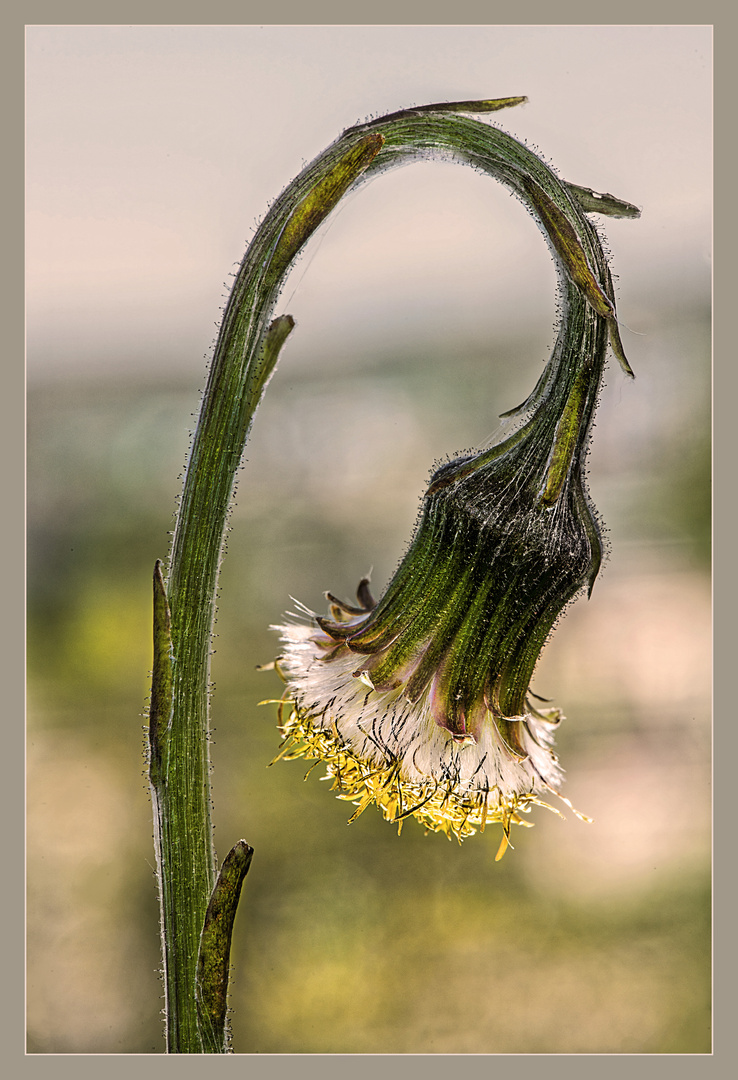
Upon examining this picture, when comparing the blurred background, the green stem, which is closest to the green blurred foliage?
the blurred background

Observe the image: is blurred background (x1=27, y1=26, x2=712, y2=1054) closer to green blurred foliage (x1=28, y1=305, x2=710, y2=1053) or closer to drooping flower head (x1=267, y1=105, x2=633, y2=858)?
green blurred foliage (x1=28, y1=305, x2=710, y2=1053)

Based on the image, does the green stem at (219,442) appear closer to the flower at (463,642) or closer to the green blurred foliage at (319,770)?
the flower at (463,642)

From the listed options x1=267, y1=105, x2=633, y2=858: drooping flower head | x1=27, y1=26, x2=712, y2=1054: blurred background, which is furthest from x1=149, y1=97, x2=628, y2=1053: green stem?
x1=27, y1=26, x2=712, y2=1054: blurred background

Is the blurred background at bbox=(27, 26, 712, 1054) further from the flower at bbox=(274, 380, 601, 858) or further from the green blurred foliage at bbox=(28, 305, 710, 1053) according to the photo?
the flower at bbox=(274, 380, 601, 858)

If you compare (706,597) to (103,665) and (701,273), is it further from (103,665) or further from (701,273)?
(103,665)

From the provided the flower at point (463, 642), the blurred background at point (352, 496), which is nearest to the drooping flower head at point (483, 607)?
the flower at point (463, 642)

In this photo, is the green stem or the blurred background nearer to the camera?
the green stem

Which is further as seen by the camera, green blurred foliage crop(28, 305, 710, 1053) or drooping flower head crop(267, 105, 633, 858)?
green blurred foliage crop(28, 305, 710, 1053)
